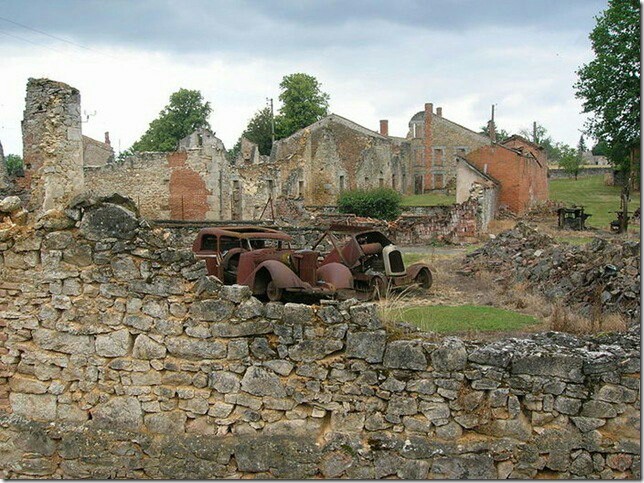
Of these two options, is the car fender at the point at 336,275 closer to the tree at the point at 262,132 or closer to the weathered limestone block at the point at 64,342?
the weathered limestone block at the point at 64,342

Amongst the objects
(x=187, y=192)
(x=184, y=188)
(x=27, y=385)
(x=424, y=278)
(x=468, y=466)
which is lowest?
(x=468, y=466)

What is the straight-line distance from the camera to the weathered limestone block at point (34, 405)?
20.0 ft

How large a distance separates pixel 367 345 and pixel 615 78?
39.7 metres

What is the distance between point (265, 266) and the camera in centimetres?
1164

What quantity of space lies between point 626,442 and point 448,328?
17.9ft

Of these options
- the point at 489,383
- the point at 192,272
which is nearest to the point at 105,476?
the point at 192,272

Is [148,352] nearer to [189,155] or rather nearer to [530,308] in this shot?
[530,308]

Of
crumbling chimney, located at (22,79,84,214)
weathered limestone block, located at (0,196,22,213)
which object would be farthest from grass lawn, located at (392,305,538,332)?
crumbling chimney, located at (22,79,84,214)

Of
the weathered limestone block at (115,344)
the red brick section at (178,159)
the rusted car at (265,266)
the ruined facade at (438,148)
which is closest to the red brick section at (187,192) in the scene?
the red brick section at (178,159)

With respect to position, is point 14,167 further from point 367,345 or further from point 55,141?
point 367,345

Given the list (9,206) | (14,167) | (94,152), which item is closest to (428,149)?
(94,152)

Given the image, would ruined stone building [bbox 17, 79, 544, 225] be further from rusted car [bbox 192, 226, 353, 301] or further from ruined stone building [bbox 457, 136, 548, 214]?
rusted car [bbox 192, 226, 353, 301]

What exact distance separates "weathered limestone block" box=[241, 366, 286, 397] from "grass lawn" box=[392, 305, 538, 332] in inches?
184

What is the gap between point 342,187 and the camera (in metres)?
50.3
